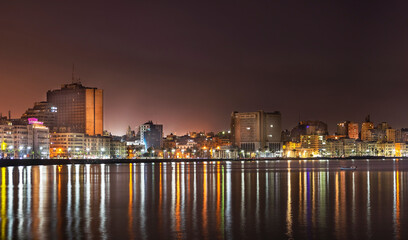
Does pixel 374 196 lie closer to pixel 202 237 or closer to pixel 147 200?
pixel 147 200

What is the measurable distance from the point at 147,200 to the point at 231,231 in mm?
19864

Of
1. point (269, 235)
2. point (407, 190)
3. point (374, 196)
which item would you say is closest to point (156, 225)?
point (269, 235)

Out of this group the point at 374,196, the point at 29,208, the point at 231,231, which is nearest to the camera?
the point at 231,231

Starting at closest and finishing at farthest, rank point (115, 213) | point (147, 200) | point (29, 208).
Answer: point (115, 213) < point (29, 208) < point (147, 200)

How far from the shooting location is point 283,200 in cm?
5103

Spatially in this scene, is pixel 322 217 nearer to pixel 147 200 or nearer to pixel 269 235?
pixel 269 235

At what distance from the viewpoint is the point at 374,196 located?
2175 inches

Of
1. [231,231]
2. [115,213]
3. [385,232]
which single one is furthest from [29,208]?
[385,232]

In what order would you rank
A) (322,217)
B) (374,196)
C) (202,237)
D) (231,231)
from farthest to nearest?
1. (374,196)
2. (322,217)
3. (231,231)
4. (202,237)

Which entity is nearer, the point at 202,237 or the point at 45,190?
the point at 202,237

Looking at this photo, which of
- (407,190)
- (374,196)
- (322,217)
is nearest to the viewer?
(322,217)

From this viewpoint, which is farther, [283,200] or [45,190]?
[45,190]

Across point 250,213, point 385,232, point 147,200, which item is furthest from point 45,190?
point 385,232

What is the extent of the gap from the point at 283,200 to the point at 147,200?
38.5ft
